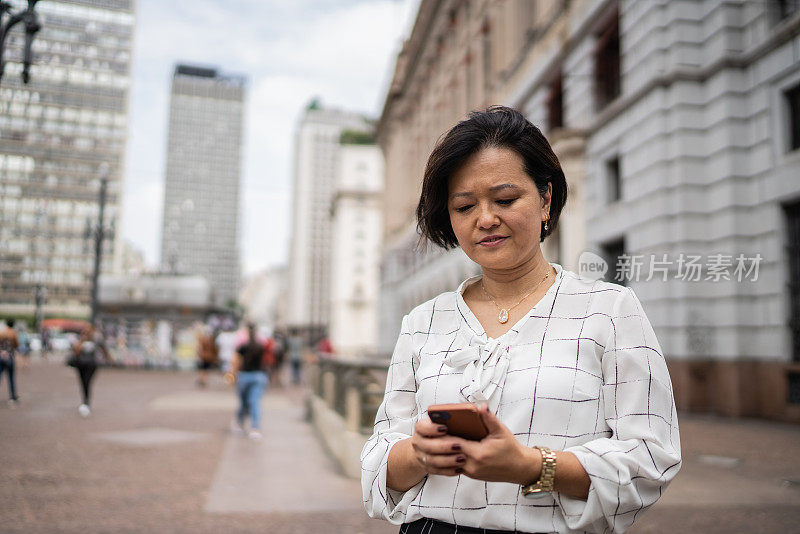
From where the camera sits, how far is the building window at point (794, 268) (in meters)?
11.1

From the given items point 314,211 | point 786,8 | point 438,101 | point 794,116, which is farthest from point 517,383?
point 314,211

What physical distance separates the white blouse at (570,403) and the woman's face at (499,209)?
0.47ft

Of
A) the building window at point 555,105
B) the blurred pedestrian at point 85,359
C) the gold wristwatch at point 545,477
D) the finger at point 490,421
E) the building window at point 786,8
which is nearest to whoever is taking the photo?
the finger at point 490,421

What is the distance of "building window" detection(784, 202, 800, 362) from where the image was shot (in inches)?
438

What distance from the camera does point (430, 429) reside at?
1.36 meters

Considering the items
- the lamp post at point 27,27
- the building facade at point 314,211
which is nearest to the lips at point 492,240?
the lamp post at point 27,27

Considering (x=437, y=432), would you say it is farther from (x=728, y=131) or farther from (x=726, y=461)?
(x=728, y=131)

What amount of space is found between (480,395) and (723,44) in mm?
13428

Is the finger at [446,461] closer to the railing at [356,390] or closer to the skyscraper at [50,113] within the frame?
the railing at [356,390]

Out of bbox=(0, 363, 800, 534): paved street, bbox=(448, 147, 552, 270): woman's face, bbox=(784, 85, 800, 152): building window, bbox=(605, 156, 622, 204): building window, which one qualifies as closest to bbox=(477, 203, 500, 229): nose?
bbox=(448, 147, 552, 270): woman's face

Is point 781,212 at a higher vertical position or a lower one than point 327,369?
higher

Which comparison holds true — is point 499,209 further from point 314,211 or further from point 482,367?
point 314,211

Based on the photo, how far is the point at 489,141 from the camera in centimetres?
168

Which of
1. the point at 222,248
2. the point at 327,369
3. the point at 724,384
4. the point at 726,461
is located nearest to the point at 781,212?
the point at 724,384
